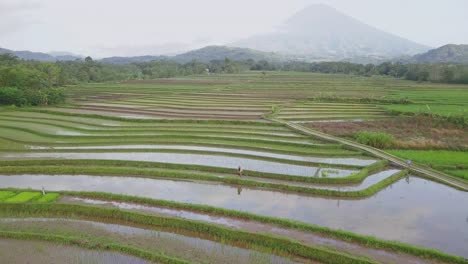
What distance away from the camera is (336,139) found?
827 inches

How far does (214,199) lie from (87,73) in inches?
2511

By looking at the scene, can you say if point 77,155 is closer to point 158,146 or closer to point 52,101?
point 158,146

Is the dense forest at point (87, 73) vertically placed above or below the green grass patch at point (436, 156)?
above

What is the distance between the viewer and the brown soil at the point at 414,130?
19.8m

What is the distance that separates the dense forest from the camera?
113ft

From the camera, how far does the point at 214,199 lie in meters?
13.1

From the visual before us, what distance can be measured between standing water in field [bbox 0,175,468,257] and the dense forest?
22082mm

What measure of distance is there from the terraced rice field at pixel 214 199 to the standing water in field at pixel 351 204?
4 centimetres

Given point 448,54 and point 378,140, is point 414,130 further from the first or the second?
point 448,54

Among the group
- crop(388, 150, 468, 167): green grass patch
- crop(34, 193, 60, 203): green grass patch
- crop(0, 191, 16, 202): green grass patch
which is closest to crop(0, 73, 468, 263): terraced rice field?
crop(0, 191, 16, 202): green grass patch

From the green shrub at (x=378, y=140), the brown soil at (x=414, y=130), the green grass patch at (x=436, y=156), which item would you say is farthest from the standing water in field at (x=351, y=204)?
the brown soil at (x=414, y=130)

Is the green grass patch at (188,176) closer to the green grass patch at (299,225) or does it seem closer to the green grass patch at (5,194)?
the green grass patch at (299,225)

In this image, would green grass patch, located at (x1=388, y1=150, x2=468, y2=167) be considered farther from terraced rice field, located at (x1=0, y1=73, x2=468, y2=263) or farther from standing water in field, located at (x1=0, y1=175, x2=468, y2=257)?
standing water in field, located at (x1=0, y1=175, x2=468, y2=257)

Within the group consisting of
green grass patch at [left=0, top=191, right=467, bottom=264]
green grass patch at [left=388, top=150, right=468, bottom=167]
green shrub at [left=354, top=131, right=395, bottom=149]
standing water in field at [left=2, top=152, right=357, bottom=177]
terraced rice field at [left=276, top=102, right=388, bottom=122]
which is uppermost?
terraced rice field at [left=276, top=102, right=388, bottom=122]
